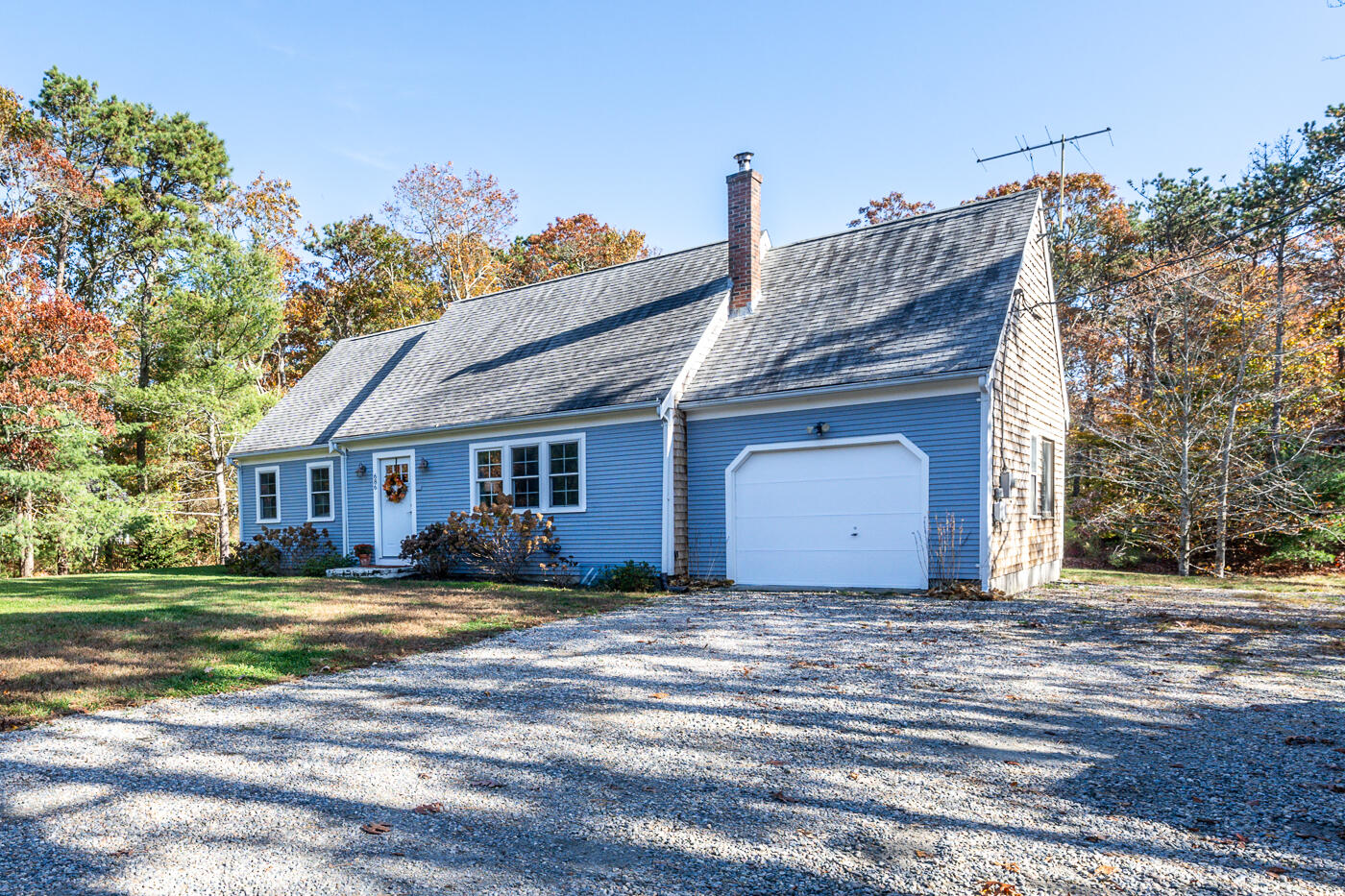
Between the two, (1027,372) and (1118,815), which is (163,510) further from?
(1118,815)

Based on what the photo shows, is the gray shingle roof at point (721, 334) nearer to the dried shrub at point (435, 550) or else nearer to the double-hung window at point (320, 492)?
the double-hung window at point (320, 492)

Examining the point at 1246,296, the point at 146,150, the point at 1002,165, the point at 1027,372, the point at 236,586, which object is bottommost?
the point at 236,586

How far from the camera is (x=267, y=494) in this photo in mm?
19031

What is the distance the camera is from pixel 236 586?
13.1 metres

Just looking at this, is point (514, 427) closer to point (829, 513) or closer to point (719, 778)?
point (829, 513)

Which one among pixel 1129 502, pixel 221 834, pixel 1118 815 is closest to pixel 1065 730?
pixel 1118 815

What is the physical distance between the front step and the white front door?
48 centimetres

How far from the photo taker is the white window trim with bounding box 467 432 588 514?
13.2 m

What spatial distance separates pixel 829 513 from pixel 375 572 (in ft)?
28.9

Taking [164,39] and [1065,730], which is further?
[164,39]

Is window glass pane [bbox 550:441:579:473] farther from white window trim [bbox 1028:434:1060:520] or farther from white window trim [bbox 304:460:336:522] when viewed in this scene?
white window trim [bbox 1028:434:1060:520]

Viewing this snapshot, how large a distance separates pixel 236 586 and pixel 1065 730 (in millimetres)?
12681

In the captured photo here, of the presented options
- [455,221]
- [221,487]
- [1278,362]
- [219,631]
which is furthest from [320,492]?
[1278,362]

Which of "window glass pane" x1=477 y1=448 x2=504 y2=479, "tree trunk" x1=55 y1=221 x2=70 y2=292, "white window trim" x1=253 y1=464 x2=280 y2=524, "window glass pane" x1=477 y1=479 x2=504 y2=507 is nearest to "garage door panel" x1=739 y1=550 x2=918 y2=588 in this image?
"window glass pane" x1=477 y1=479 x2=504 y2=507
